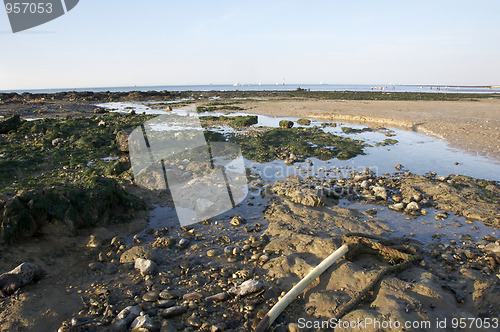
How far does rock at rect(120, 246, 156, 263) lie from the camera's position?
15.1 feet

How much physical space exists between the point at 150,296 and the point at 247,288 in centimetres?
135

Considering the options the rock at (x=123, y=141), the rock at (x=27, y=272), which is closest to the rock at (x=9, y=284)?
the rock at (x=27, y=272)

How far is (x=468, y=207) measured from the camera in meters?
6.57

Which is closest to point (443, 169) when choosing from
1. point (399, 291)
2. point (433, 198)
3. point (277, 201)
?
point (433, 198)

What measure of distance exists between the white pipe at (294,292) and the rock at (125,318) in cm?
156

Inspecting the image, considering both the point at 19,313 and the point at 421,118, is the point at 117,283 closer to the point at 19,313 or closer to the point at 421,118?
the point at 19,313

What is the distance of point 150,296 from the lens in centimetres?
376

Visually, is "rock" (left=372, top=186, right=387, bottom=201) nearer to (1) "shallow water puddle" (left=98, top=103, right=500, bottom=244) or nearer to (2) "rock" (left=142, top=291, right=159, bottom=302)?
(1) "shallow water puddle" (left=98, top=103, right=500, bottom=244)

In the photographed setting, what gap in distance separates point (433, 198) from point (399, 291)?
183 inches

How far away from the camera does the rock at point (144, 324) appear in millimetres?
3217

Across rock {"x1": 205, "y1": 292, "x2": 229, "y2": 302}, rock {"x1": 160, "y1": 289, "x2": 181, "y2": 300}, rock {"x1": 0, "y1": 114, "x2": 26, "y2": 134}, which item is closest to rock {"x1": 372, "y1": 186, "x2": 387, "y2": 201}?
rock {"x1": 205, "y1": 292, "x2": 229, "y2": 302}

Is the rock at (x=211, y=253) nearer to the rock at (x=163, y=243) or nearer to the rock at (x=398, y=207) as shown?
the rock at (x=163, y=243)

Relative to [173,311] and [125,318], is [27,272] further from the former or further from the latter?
[173,311]

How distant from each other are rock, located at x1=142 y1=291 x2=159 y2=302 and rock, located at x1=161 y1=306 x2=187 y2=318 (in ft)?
1.09
